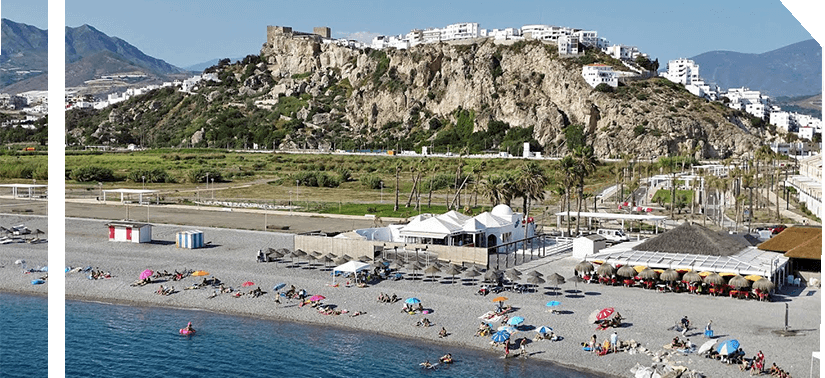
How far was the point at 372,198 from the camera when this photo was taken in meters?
51.6

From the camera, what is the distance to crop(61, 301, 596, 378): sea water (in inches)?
598

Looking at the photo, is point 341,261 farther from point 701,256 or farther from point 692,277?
point 701,256

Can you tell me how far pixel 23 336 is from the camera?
16.6 m

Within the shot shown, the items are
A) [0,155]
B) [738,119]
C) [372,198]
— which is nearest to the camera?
[372,198]

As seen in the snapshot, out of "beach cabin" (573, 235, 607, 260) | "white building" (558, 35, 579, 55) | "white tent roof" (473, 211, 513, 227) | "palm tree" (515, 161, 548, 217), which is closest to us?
"beach cabin" (573, 235, 607, 260)

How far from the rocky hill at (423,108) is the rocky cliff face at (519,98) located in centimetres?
16

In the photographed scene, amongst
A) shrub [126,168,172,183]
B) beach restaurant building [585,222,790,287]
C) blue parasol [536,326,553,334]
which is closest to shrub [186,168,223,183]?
shrub [126,168,172,183]

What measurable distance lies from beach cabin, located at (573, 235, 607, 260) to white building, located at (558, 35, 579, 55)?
74208 millimetres

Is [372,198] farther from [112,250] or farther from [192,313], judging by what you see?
[192,313]

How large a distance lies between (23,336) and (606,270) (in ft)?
49.7

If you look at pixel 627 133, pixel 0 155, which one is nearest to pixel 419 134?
pixel 627 133

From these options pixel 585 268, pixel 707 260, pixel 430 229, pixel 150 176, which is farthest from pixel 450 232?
pixel 150 176

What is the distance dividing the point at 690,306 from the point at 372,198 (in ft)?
110

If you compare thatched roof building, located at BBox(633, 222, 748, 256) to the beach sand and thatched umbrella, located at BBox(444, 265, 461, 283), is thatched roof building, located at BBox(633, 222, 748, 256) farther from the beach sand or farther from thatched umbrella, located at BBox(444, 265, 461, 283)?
thatched umbrella, located at BBox(444, 265, 461, 283)
